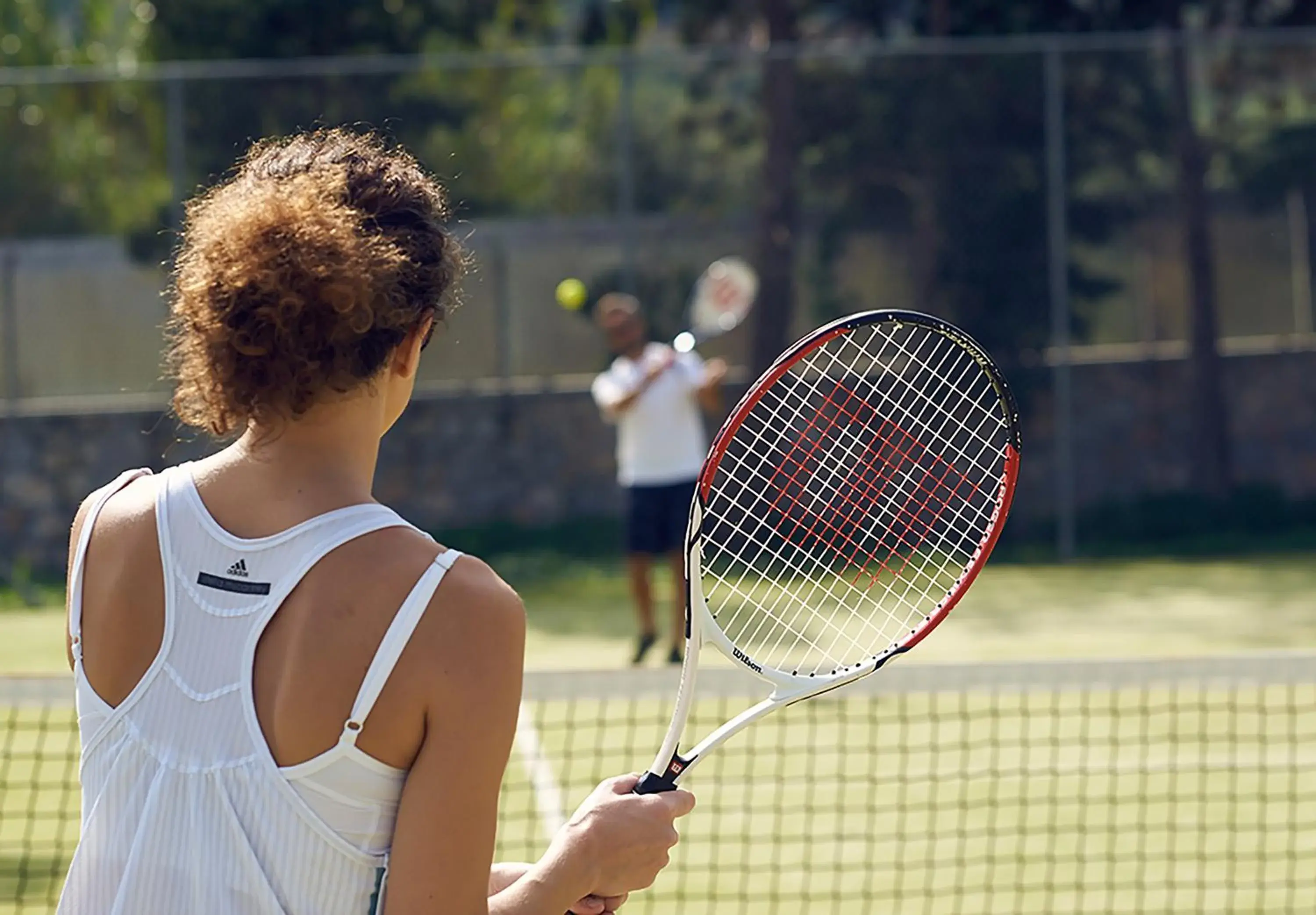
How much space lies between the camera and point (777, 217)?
10727 millimetres

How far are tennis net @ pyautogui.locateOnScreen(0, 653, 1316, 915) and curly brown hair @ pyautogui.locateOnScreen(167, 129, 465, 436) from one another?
2746mm

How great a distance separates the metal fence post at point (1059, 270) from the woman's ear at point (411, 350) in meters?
9.29

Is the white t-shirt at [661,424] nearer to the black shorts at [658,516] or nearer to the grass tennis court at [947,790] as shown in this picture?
the black shorts at [658,516]

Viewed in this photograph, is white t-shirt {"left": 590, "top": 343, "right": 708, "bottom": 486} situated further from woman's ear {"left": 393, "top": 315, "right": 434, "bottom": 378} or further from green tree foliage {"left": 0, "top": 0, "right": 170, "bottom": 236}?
woman's ear {"left": 393, "top": 315, "right": 434, "bottom": 378}

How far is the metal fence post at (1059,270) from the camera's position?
10.4 metres

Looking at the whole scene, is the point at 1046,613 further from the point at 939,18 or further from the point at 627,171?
the point at 939,18

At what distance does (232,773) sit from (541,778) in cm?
371

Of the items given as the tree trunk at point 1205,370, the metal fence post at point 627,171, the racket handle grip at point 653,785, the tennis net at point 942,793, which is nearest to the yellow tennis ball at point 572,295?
the metal fence post at point 627,171

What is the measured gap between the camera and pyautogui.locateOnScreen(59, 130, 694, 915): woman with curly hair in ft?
4.44

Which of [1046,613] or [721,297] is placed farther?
[1046,613]

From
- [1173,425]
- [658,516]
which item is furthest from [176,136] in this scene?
[1173,425]

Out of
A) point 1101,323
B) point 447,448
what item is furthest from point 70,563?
point 1101,323

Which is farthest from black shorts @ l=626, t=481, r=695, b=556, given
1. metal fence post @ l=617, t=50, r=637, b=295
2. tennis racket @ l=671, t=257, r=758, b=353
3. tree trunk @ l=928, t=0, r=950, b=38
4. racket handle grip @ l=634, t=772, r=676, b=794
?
tree trunk @ l=928, t=0, r=950, b=38

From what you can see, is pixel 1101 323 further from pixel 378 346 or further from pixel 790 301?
pixel 378 346
